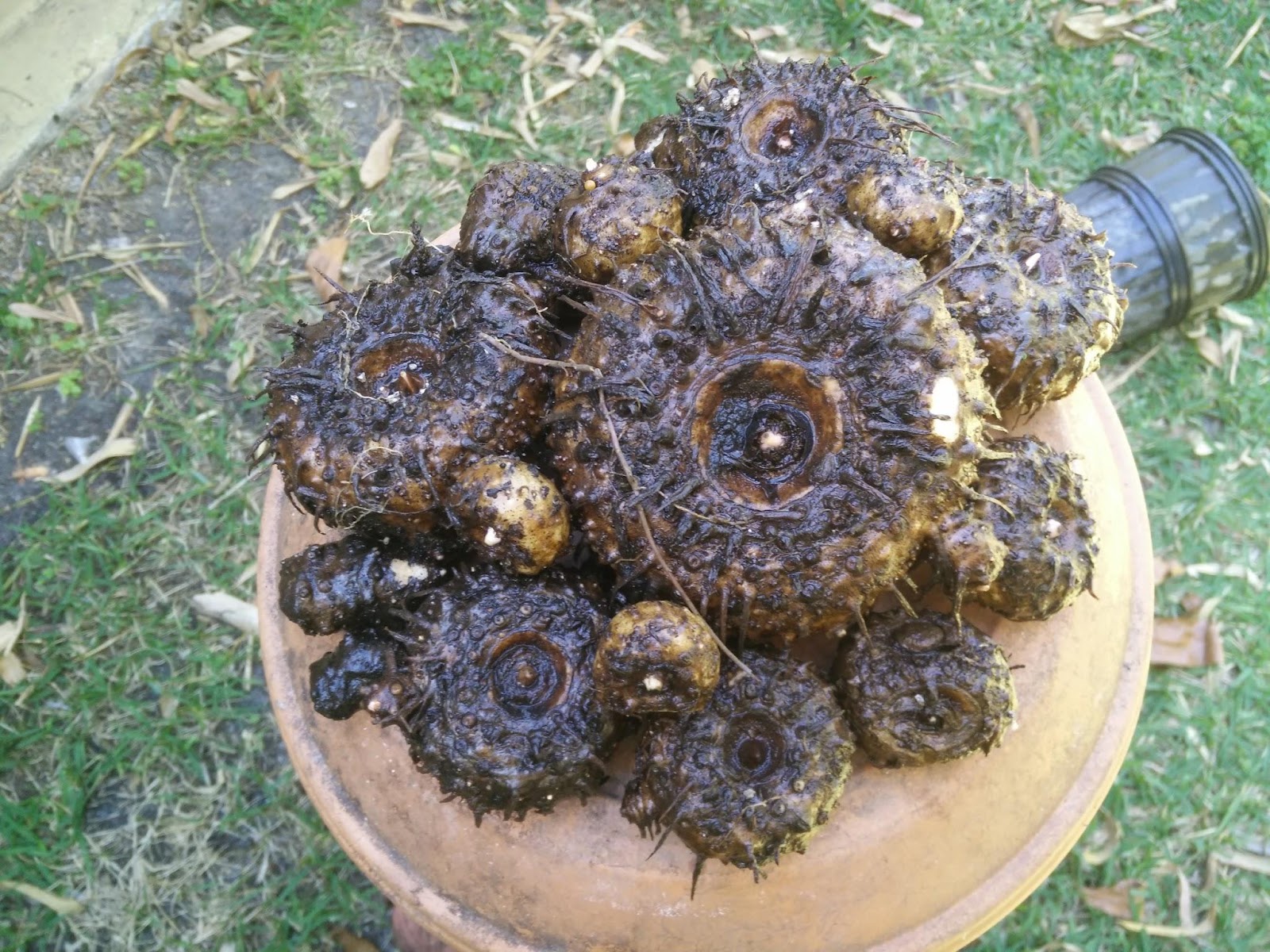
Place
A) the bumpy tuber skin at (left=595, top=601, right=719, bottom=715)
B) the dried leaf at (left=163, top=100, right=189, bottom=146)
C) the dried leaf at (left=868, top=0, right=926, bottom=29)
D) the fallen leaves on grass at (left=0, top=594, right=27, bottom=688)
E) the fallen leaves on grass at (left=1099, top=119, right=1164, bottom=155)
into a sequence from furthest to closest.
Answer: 1. the dried leaf at (left=868, top=0, right=926, bottom=29)
2. the dried leaf at (left=163, top=100, right=189, bottom=146)
3. the fallen leaves on grass at (left=1099, top=119, right=1164, bottom=155)
4. the fallen leaves on grass at (left=0, top=594, right=27, bottom=688)
5. the bumpy tuber skin at (left=595, top=601, right=719, bottom=715)

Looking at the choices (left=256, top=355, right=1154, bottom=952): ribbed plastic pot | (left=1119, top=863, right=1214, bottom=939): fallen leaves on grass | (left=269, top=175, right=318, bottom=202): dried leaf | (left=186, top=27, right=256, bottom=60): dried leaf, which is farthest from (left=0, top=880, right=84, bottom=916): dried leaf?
(left=1119, top=863, right=1214, bottom=939): fallen leaves on grass

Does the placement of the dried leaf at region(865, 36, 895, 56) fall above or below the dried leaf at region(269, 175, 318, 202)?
above

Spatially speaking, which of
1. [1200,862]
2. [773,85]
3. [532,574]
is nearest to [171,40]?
[773,85]

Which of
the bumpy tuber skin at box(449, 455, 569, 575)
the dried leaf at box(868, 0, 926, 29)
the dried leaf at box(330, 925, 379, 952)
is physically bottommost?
the dried leaf at box(330, 925, 379, 952)

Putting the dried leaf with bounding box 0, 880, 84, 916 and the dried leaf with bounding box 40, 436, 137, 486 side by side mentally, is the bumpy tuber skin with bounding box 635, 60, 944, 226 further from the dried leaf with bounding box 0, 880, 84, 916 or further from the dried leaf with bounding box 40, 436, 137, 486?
the dried leaf with bounding box 0, 880, 84, 916

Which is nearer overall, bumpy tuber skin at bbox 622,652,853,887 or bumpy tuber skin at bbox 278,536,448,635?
bumpy tuber skin at bbox 622,652,853,887

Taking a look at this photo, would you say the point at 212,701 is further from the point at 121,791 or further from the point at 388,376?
the point at 388,376

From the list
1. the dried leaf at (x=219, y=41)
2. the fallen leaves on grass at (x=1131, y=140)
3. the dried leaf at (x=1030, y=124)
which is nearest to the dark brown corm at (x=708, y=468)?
the dried leaf at (x=1030, y=124)
